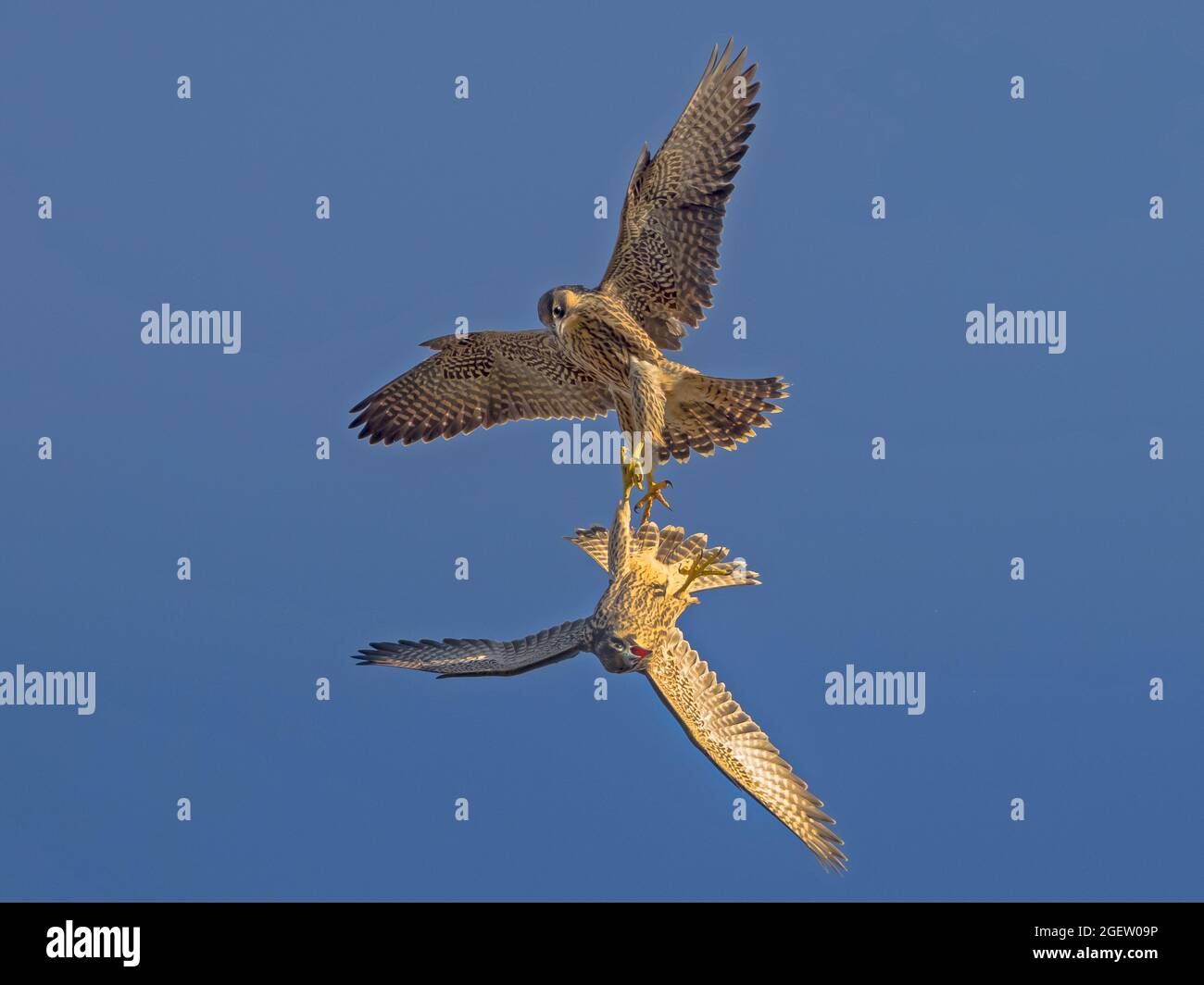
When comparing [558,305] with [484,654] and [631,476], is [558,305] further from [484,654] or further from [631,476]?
[484,654]

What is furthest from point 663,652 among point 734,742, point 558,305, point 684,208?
point 684,208

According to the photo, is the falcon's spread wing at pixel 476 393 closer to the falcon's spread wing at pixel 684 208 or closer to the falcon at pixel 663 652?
the falcon's spread wing at pixel 684 208

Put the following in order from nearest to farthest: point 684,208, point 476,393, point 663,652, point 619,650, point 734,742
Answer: point 619,650
point 663,652
point 734,742
point 684,208
point 476,393

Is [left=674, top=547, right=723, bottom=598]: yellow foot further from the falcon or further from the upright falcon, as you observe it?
the upright falcon

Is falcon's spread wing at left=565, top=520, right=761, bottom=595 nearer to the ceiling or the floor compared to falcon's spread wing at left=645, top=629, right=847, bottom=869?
nearer to the ceiling

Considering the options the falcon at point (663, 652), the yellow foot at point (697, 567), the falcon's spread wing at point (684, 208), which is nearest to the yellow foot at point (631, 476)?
the falcon at point (663, 652)

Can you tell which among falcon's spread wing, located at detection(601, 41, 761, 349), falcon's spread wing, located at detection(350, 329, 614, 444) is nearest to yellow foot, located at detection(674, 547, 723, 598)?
falcon's spread wing, located at detection(601, 41, 761, 349)

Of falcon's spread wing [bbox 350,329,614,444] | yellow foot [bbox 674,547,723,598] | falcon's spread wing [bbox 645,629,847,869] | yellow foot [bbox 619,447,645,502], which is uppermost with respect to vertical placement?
falcon's spread wing [bbox 350,329,614,444]
